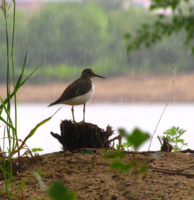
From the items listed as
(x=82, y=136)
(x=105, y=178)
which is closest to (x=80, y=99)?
(x=82, y=136)

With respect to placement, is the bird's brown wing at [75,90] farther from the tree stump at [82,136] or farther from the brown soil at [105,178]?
the brown soil at [105,178]

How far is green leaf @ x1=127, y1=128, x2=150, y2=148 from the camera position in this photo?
0.60 m

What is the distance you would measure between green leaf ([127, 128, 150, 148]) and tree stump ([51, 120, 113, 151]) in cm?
200

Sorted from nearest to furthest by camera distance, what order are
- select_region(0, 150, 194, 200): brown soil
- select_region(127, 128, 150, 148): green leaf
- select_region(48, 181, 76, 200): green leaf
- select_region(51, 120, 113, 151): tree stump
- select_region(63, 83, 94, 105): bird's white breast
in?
select_region(48, 181, 76, 200): green leaf < select_region(127, 128, 150, 148): green leaf < select_region(0, 150, 194, 200): brown soil < select_region(51, 120, 113, 151): tree stump < select_region(63, 83, 94, 105): bird's white breast

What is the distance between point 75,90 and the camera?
349 centimetres

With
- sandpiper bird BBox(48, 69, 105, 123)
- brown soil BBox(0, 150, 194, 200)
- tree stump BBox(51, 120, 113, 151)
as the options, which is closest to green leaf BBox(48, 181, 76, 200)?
brown soil BBox(0, 150, 194, 200)

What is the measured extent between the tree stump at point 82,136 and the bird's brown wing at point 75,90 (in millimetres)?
836

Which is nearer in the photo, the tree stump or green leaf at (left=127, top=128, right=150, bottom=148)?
green leaf at (left=127, top=128, right=150, bottom=148)

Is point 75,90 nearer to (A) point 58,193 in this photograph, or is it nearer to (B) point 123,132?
(B) point 123,132

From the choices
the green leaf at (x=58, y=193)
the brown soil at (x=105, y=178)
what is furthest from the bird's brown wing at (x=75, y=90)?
the green leaf at (x=58, y=193)

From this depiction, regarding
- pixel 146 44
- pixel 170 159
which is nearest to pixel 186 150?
pixel 170 159

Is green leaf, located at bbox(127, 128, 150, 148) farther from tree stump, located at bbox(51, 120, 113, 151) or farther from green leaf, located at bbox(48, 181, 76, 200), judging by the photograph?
tree stump, located at bbox(51, 120, 113, 151)

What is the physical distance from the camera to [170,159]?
2.29 m

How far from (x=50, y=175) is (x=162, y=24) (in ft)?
10.4
